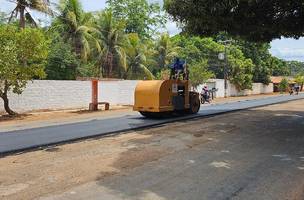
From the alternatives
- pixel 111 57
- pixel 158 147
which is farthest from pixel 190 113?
pixel 111 57

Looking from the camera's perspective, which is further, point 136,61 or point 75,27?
point 136,61

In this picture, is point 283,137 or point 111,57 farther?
point 111,57

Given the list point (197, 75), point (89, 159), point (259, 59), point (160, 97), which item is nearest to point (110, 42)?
point (197, 75)

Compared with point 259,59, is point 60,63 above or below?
below

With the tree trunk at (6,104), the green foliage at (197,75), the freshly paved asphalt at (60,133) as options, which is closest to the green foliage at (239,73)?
the green foliage at (197,75)

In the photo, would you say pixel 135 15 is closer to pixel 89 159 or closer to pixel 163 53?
pixel 163 53

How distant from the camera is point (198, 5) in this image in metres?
15.5

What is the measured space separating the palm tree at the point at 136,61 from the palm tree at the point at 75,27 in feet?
20.8

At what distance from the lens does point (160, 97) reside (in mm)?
19578

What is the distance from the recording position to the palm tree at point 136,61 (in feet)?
148

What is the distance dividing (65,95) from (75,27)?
12772 mm

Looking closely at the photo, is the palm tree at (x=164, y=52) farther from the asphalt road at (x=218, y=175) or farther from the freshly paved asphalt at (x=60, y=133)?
the asphalt road at (x=218, y=175)

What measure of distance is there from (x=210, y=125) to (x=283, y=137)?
373 cm

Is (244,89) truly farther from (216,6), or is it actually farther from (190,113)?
(216,6)
